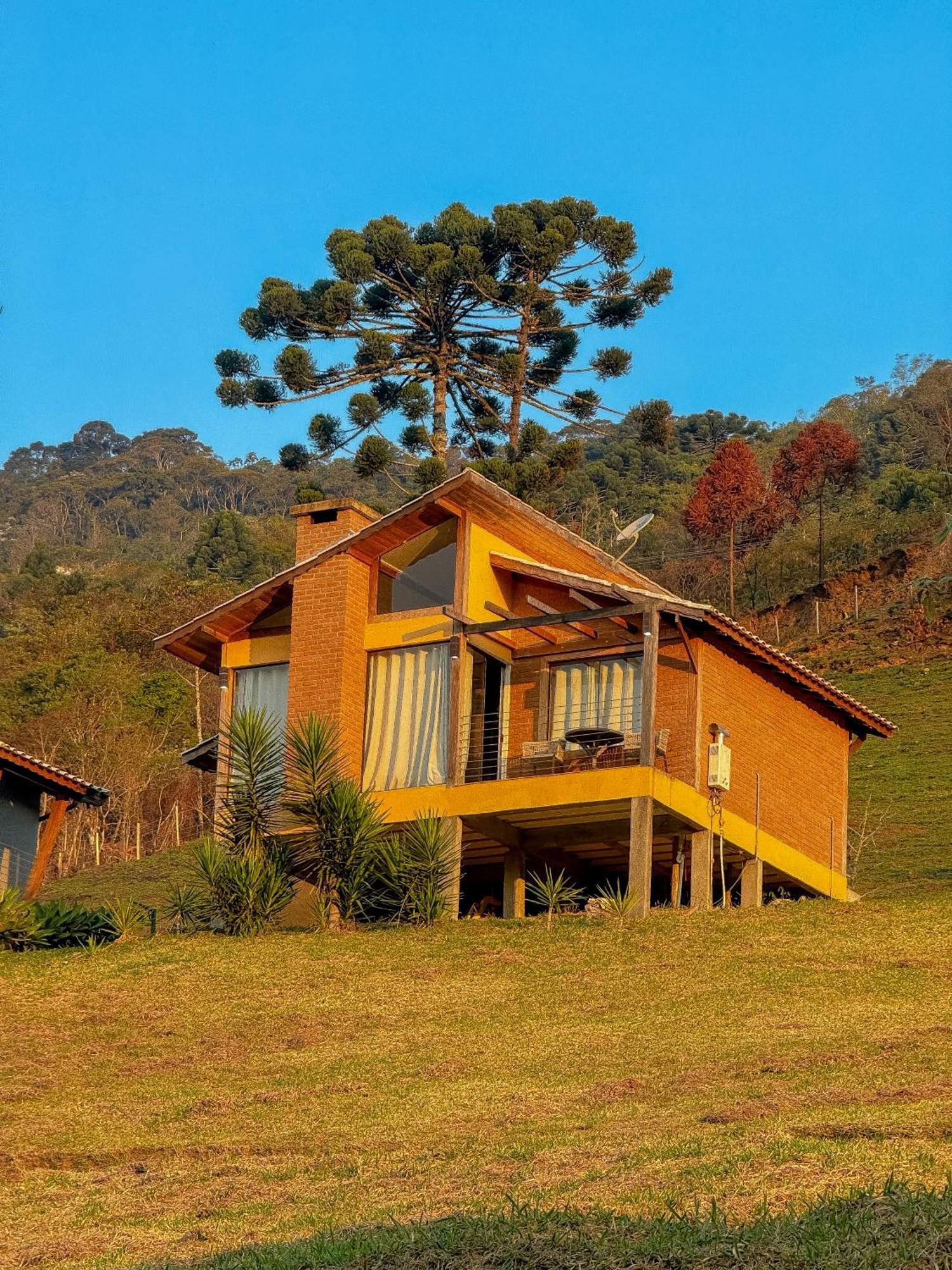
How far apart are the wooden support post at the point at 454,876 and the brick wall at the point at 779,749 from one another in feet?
11.1

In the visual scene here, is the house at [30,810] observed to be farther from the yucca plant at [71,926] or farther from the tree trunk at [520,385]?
the tree trunk at [520,385]

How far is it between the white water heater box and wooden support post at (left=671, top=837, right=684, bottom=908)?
98 centimetres

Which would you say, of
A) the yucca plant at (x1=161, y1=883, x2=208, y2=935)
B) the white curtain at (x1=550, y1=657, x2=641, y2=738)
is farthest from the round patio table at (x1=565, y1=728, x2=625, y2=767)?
the yucca plant at (x1=161, y1=883, x2=208, y2=935)

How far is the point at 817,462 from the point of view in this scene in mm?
70750

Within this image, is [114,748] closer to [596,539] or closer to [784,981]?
[596,539]

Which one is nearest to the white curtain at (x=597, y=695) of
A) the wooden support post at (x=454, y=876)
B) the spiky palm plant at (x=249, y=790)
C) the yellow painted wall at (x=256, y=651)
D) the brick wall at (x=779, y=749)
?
the brick wall at (x=779, y=749)

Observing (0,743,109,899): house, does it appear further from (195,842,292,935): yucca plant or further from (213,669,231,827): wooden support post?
(195,842,292,935): yucca plant

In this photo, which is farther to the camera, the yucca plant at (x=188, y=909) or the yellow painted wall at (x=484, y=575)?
the yellow painted wall at (x=484, y=575)

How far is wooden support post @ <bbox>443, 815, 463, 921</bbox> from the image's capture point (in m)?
23.2

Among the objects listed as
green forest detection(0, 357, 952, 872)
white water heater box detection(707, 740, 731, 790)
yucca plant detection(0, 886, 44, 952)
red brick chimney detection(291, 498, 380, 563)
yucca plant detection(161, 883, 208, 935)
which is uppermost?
green forest detection(0, 357, 952, 872)

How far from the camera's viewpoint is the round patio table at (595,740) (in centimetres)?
2386

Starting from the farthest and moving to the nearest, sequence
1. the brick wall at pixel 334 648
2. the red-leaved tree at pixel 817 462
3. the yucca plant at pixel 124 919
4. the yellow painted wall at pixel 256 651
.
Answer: the red-leaved tree at pixel 817 462, the yellow painted wall at pixel 256 651, the brick wall at pixel 334 648, the yucca plant at pixel 124 919

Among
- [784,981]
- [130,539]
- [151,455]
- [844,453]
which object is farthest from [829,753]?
[151,455]

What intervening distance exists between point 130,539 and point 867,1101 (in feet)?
361
